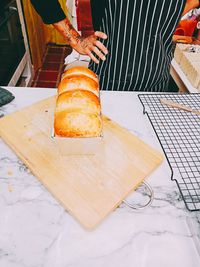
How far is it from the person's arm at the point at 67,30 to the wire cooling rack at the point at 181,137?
0.30 meters

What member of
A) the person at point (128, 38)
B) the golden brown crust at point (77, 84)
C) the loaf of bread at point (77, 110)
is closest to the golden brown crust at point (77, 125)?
the loaf of bread at point (77, 110)

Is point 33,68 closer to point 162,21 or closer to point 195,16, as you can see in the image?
point 195,16

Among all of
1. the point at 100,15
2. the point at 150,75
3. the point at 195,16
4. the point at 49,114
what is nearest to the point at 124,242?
the point at 49,114

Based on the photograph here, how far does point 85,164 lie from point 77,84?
0.26 m

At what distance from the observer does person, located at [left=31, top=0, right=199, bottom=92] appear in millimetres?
1060

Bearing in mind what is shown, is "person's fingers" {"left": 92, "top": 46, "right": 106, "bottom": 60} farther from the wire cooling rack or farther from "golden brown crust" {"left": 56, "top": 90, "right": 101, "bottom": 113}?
"golden brown crust" {"left": 56, "top": 90, "right": 101, "bottom": 113}

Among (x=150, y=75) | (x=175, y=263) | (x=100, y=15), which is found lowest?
(x=175, y=263)

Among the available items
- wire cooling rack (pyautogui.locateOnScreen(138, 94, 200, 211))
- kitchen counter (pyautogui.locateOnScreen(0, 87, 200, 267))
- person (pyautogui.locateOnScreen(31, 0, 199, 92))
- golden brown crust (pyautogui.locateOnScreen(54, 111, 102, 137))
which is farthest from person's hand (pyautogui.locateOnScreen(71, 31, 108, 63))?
kitchen counter (pyautogui.locateOnScreen(0, 87, 200, 267))

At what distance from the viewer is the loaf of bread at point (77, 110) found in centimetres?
67

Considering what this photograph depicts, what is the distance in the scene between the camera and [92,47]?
110cm

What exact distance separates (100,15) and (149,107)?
53cm

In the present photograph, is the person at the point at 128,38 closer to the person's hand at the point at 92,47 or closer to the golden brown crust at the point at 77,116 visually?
the person's hand at the point at 92,47

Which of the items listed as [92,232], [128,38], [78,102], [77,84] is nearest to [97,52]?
[128,38]

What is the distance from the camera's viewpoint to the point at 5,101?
3.14 feet
